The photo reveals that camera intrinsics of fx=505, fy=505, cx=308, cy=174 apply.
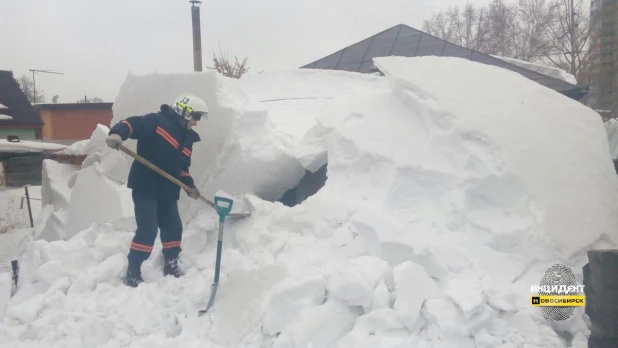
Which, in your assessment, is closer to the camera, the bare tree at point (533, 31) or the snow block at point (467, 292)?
the snow block at point (467, 292)

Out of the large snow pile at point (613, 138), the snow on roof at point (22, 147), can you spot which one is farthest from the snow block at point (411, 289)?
the snow on roof at point (22, 147)

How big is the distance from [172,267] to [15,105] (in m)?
20.1

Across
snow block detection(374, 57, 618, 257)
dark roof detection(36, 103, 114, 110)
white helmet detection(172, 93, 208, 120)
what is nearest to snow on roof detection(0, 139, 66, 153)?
white helmet detection(172, 93, 208, 120)

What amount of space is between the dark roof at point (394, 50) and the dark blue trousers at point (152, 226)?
7.01 meters

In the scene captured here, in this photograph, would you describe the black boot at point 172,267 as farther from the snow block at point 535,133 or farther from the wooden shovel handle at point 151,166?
the snow block at point 535,133

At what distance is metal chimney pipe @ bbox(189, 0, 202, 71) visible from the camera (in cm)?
1505

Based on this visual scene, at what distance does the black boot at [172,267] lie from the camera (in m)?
3.75

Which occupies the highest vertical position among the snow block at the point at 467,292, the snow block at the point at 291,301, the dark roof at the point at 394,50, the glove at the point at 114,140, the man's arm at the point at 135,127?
the dark roof at the point at 394,50

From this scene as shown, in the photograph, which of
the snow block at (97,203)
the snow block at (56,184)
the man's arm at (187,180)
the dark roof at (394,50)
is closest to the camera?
the man's arm at (187,180)

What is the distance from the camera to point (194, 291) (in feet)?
11.4

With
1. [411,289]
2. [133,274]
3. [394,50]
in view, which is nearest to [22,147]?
[133,274]

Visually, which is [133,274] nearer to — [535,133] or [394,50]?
[535,133]

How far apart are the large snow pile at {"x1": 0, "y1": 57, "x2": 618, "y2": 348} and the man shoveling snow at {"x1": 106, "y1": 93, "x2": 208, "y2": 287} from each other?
158 millimetres

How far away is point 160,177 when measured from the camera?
383 cm
